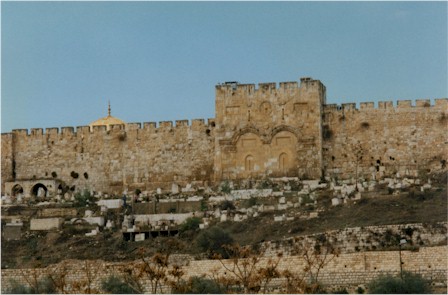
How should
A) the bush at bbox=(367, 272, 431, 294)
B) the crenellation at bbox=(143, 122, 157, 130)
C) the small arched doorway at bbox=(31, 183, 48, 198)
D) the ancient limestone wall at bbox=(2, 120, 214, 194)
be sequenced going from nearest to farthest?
the bush at bbox=(367, 272, 431, 294), the ancient limestone wall at bbox=(2, 120, 214, 194), the crenellation at bbox=(143, 122, 157, 130), the small arched doorway at bbox=(31, 183, 48, 198)

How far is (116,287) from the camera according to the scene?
3077 cm

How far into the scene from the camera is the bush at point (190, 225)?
3766 centimetres

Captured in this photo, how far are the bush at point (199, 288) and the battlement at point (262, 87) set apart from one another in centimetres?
1362

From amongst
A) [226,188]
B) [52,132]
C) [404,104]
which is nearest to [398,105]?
[404,104]

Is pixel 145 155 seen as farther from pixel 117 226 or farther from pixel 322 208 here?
pixel 322 208

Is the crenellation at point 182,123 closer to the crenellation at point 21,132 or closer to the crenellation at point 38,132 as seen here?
the crenellation at point 38,132

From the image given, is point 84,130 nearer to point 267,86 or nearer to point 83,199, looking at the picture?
point 83,199

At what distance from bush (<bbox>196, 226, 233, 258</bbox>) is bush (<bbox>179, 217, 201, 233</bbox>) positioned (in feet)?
5.36

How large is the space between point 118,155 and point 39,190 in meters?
3.08

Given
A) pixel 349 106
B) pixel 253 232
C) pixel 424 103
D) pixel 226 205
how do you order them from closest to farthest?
pixel 253 232 → pixel 226 205 → pixel 424 103 → pixel 349 106

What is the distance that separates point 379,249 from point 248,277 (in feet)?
14.9

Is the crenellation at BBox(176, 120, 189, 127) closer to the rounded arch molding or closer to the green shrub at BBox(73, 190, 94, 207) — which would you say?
the rounded arch molding

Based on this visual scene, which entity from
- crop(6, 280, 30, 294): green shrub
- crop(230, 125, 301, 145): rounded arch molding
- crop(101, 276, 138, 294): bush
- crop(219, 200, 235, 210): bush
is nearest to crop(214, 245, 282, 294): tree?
crop(101, 276, 138, 294): bush

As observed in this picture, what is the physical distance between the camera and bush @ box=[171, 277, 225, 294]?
29.0m
